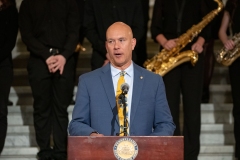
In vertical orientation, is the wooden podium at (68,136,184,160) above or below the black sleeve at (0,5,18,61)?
below

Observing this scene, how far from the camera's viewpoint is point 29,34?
6.54 metres

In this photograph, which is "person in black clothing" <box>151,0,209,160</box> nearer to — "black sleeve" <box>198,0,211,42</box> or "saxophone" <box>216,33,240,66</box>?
"black sleeve" <box>198,0,211,42</box>

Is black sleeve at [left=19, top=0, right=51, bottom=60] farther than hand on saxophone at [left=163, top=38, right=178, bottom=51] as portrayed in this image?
No

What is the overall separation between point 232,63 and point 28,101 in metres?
2.93

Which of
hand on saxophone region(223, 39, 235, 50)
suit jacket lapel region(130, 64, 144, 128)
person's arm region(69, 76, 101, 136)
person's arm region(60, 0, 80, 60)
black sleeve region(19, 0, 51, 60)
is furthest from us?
hand on saxophone region(223, 39, 235, 50)

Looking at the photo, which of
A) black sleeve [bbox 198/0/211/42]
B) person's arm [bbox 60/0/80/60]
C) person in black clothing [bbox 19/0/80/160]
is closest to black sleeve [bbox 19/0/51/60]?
person in black clothing [bbox 19/0/80/160]

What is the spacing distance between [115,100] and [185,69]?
97.9 inches

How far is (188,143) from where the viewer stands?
6562mm

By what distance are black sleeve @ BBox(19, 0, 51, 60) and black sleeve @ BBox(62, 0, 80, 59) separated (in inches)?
9.4

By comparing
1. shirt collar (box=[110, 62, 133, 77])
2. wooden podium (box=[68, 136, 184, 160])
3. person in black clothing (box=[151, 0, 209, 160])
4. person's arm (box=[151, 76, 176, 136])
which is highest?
person in black clothing (box=[151, 0, 209, 160])

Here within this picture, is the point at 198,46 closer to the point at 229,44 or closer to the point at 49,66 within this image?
the point at 229,44

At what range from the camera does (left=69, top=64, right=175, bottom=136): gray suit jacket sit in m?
4.30

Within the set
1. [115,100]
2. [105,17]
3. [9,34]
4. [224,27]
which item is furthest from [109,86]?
[224,27]

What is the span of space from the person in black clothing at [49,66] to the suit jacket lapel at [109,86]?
2.09 metres
